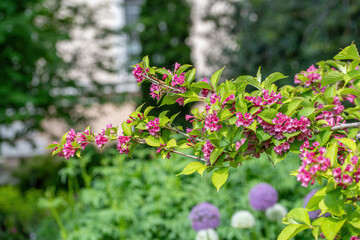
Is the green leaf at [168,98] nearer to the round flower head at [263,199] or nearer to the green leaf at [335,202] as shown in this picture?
the green leaf at [335,202]

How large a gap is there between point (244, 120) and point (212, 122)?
9cm

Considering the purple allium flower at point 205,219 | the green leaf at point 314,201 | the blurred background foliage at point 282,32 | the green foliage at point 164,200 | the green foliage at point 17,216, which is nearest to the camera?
the green leaf at point 314,201

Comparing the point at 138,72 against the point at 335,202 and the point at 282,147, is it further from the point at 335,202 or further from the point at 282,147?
the point at 335,202

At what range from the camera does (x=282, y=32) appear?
5117 millimetres

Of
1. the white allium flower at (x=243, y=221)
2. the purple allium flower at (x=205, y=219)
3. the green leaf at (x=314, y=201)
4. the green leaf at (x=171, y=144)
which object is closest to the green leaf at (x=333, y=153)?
the green leaf at (x=314, y=201)

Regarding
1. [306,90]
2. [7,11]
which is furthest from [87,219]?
[7,11]

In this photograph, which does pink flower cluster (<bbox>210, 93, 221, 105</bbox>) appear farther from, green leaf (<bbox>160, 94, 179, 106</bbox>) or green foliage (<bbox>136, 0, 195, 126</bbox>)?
green foliage (<bbox>136, 0, 195, 126</bbox>)

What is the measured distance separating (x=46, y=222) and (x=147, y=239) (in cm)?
161

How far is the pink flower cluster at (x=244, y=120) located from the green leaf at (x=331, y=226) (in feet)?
0.99

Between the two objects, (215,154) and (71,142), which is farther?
(71,142)

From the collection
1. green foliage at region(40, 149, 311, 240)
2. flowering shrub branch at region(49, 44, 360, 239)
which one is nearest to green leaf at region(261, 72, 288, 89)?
flowering shrub branch at region(49, 44, 360, 239)

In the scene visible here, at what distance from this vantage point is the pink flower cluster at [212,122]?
1026 millimetres

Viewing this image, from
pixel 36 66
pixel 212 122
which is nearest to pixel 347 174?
pixel 212 122

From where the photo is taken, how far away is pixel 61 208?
5.13 meters
